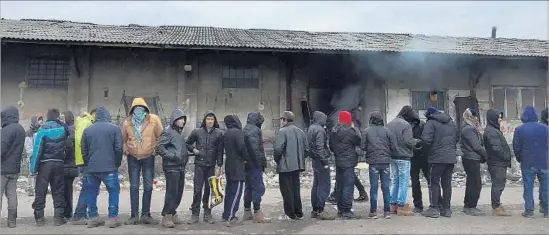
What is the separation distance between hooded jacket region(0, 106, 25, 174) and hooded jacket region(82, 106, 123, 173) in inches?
37.2

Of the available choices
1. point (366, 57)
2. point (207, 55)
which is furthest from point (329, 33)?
point (207, 55)

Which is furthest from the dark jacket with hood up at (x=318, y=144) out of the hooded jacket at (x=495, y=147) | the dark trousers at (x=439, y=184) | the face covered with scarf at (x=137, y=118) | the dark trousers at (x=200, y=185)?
the hooded jacket at (x=495, y=147)

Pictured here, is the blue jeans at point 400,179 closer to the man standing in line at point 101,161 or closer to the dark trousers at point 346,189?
the dark trousers at point 346,189

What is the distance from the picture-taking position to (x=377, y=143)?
21.0ft

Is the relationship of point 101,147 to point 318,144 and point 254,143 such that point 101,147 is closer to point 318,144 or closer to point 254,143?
point 254,143

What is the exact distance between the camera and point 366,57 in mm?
12602

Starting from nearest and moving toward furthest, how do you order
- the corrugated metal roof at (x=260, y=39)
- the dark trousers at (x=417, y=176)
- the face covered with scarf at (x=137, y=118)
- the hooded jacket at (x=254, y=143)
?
the face covered with scarf at (x=137, y=118) → the hooded jacket at (x=254, y=143) → the dark trousers at (x=417, y=176) → the corrugated metal roof at (x=260, y=39)

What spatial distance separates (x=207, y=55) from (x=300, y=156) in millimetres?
6937

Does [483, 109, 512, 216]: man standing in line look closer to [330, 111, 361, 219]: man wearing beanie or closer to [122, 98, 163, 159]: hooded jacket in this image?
[330, 111, 361, 219]: man wearing beanie

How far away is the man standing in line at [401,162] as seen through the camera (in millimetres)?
6441

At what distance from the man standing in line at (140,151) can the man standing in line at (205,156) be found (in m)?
0.55

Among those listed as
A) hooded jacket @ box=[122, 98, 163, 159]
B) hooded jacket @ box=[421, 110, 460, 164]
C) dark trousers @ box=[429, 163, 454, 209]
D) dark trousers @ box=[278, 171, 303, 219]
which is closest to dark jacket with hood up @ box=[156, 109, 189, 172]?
hooded jacket @ box=[122, 98, 163, 159]

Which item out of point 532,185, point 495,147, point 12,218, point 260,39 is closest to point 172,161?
point 12,218

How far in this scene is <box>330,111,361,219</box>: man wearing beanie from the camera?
20.8 feet
